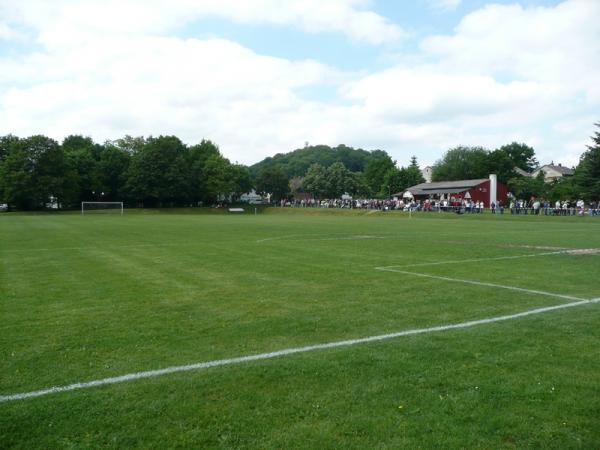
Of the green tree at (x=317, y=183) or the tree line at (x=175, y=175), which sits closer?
the tree line at (x=175, y=175)

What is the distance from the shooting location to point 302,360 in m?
5.59

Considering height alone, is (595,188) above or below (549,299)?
above

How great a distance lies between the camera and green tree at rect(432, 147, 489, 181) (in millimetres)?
114562

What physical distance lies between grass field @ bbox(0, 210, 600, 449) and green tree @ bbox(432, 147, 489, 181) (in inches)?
4291

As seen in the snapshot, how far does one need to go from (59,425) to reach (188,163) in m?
96.0

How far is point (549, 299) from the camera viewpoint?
352 inches

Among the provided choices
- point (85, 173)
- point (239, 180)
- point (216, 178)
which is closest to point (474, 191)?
point (239, 180)

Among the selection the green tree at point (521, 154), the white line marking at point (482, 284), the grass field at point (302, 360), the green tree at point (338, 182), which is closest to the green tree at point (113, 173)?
the green tree at point (338, 182)

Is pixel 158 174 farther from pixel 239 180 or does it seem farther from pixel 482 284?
pixel 482 284

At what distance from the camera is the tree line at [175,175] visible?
246 feet

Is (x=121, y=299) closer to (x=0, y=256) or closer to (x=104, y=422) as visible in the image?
(x=104, y=422)

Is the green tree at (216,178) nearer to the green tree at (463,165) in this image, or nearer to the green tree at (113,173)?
the green tree at (113,173)

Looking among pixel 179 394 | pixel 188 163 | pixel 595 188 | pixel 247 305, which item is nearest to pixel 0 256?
pixel 247 305

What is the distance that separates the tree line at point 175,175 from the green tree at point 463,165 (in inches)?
9.1
